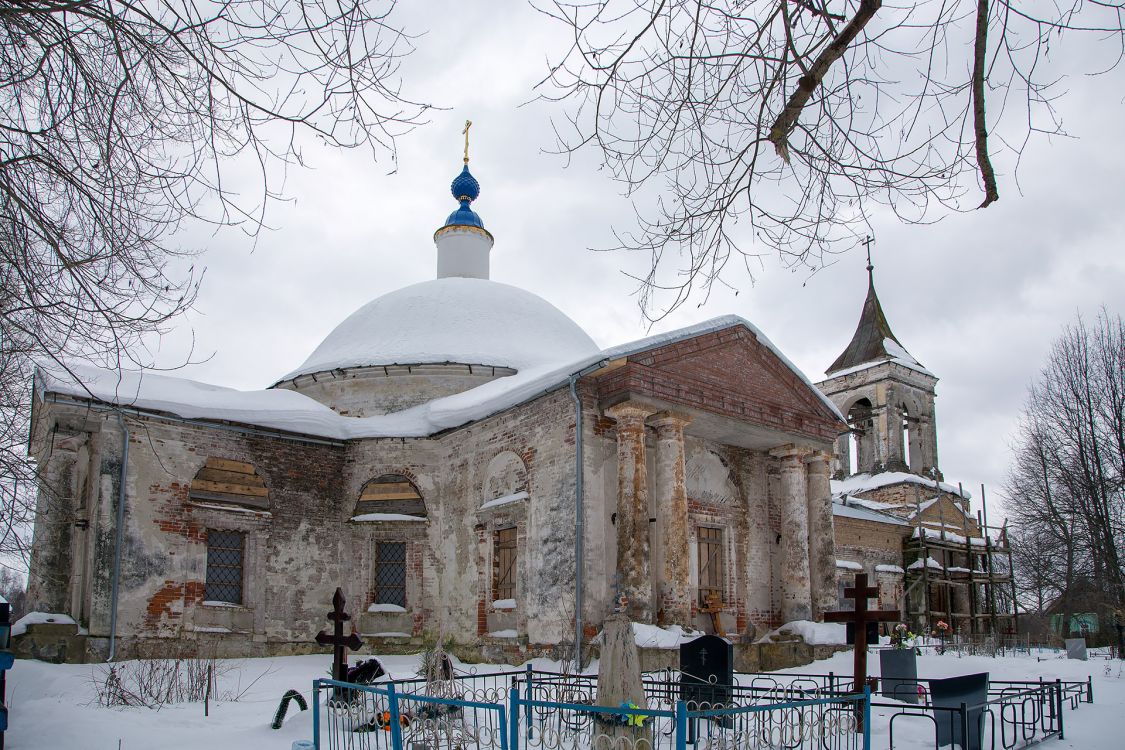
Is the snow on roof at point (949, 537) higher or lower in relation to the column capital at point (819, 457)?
lower

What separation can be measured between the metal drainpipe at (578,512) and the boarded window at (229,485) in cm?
632

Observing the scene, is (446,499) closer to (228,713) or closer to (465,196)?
(228,713)

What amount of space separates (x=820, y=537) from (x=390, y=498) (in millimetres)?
8607

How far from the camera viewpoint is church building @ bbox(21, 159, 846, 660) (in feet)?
49.3

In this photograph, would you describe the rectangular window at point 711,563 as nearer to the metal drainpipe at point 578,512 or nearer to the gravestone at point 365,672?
the metal drainpipe at point 578,512

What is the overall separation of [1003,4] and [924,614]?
26998 millimetres

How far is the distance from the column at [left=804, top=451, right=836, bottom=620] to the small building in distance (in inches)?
419

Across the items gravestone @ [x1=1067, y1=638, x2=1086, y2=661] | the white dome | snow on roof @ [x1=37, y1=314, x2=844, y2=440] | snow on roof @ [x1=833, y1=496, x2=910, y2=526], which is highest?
the white dome

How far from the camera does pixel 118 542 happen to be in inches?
595

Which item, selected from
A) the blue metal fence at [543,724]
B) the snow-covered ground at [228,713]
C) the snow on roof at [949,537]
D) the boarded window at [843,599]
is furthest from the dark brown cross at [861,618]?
the snow on roof at [949,537]

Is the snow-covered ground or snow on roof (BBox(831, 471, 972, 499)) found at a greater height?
snow on roof (BBox(831, 471, 972, 499))

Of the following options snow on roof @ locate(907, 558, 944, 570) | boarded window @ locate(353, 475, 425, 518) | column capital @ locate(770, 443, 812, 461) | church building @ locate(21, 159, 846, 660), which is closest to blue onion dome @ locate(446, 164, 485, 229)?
church building @ locate(21, 159, 846, 660)

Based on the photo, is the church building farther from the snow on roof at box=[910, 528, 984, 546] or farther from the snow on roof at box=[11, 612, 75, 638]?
Result: the snow on roof at box=[910, 528, 984, 546]

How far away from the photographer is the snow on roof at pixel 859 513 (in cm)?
2923
